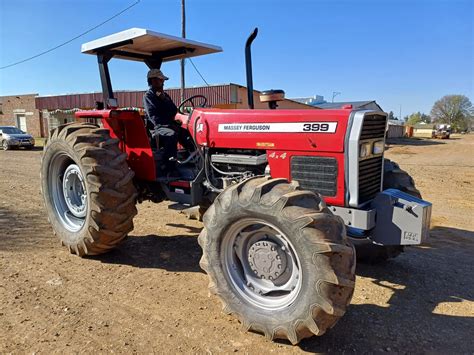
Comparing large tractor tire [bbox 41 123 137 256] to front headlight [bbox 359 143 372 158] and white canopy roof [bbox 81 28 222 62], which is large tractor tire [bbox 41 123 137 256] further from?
front headlight [bbox 359 143 372 158]

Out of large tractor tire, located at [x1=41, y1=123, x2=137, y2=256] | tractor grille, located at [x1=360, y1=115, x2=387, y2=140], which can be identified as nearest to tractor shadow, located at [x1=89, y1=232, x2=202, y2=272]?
large tractor tire, located at [x1=41, y1=123, x2=137, y2=256]

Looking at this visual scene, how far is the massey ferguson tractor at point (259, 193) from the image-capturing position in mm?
2869

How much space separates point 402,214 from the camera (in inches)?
137

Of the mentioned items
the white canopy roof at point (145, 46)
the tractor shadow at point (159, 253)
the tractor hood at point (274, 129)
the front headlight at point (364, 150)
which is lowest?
the tractor shadow at point (159, 253)

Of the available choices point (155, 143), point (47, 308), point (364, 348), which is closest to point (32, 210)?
point (155, 143)

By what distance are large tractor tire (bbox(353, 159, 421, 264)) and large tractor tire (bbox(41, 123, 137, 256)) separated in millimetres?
2675

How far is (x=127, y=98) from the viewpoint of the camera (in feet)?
93.1

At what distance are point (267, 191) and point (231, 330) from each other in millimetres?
1191

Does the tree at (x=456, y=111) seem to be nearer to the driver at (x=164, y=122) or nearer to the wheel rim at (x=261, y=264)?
the driver at (x=164, y=122)

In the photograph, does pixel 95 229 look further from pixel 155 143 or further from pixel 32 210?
pixel 32 210

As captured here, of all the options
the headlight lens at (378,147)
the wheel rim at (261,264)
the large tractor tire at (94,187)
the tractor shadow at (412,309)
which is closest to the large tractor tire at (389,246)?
the tractor shadow at (412,309)

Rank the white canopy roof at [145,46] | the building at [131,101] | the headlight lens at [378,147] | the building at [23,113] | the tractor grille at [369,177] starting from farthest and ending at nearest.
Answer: the building at [23,113] < the building at [131,101] < the white canopy roof at [145,46] < the headlight lens at [378,147] < the tractor grille at [369,177]

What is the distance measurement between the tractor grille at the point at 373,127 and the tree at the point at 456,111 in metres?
98.8

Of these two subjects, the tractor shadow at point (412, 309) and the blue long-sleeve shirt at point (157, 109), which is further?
the blue long-sleeve shirt at point (157, 109)
